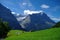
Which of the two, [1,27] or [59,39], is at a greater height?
[1,27]

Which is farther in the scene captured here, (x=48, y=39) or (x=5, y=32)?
(x=5, y=32)

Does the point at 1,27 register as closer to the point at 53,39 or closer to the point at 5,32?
the point at 5,32

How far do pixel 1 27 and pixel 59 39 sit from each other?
211 ft

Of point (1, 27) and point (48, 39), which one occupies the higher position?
point (1, 27)

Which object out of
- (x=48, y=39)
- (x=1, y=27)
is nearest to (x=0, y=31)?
(x=1, y=27)

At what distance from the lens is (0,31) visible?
3497 inches

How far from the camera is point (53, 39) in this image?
2889 cm

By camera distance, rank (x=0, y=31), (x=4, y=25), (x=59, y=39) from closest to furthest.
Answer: (x=59, y=39)
(x=0, y=31)
(x=4, y=25)

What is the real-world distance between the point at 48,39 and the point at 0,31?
62414 millimetres

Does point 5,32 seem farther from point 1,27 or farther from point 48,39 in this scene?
point 48,39

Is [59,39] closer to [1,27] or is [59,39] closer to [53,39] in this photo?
[53,39]

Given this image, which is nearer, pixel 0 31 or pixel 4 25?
pixel 0 31

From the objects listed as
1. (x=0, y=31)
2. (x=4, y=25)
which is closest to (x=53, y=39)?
(x=0, y=31)

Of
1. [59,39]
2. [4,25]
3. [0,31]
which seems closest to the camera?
[59,39]
